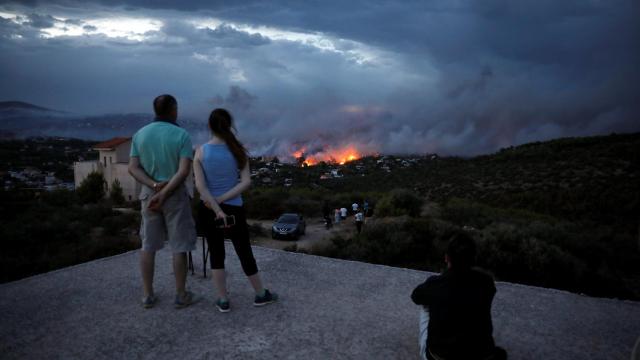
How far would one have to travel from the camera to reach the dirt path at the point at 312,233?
62.2 feet

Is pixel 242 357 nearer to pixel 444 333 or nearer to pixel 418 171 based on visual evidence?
pixel 444 333

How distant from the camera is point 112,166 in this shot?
45219 millimetres

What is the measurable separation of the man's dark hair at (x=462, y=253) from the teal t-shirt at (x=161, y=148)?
249 centimetres


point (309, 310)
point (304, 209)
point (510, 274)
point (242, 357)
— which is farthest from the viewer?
point (304, 209)

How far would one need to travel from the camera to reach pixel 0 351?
3668mm

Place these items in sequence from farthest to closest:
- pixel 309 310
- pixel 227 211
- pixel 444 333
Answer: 1. pixel 309 310
2. pixel 227 211
3. pixel 444 333

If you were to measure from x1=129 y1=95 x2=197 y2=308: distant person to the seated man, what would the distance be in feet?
7.94

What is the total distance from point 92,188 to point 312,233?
27.9m

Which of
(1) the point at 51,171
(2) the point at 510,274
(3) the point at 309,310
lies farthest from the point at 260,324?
(1) the point at 51,171

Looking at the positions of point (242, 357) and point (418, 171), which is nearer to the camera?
point (242, 357)

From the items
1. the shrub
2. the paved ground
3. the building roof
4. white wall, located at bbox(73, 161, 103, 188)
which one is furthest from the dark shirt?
the building roof

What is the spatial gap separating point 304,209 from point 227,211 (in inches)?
1055

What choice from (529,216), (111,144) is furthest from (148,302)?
(111,144)

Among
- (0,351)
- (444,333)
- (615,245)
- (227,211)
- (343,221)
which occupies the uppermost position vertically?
(227,211)
